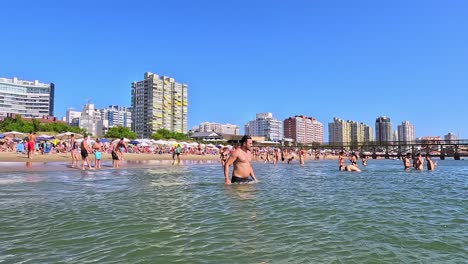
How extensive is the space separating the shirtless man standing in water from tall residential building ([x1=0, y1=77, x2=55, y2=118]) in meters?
150

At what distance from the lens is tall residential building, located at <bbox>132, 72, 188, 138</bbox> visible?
144500 mm

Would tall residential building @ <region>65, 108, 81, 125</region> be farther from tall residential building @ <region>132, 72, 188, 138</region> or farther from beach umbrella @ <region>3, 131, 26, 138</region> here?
beach umbrella @ <region>3, 131, 26, 138</region>

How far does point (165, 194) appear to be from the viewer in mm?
8195

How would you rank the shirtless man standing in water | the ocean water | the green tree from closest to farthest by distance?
the ocean water < the shirtless man standing in water < the green tree

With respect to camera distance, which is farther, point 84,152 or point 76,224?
point 84,152

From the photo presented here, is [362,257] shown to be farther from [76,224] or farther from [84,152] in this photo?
[84,152]

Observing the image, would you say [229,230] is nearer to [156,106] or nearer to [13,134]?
[13,134]

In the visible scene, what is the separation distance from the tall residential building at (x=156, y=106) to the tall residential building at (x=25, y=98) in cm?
3662

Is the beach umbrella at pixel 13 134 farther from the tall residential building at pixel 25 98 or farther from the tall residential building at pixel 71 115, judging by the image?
the tall residential building at pixel 71 115

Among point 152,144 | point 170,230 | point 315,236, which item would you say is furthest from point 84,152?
point 152,144

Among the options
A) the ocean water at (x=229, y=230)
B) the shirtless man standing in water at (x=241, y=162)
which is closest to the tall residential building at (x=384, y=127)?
the shirtless man standing in water at (x=241, y=162)

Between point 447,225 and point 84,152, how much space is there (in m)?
16.9

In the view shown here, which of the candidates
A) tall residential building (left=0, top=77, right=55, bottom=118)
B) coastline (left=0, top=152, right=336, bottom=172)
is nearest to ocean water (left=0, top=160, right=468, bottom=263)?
coastline (left=0, top=152, right=336, bottom=172)

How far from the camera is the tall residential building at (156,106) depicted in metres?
144
